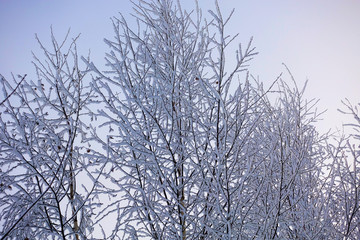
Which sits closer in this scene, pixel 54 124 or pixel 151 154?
pixel 151 154

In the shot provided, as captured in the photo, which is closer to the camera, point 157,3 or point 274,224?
point 274,224

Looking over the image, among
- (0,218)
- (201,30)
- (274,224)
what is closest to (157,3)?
(201,30)

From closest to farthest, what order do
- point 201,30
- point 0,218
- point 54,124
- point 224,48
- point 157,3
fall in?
1. point 224,48
2. point 201,30
3. point 157,3
4. point 0,218
5. point 54,124

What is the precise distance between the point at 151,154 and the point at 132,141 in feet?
0.94

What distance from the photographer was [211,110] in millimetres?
3000

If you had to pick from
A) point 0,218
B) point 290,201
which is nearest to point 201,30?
point 290,201

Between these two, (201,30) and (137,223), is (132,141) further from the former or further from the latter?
(201,30)

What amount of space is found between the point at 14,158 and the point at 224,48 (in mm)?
3250

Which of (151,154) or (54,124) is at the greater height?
(54,124)

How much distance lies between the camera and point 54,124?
15.0ft

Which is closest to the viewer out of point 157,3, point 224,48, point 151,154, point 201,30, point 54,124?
point 224,48

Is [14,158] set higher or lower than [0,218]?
higher

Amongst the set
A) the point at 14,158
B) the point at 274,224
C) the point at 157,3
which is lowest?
the point at 274,224

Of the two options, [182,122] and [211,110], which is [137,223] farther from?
[211,110]
